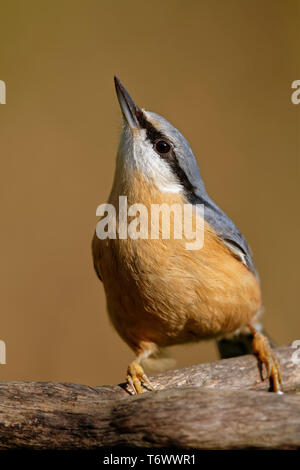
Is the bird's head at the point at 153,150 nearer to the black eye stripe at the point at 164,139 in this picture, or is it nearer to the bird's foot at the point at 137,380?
the black eye stripe at the point at 164,139

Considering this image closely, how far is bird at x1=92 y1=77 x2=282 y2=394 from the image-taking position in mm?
1991

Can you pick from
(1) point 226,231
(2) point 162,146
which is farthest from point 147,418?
(2) point 162,146

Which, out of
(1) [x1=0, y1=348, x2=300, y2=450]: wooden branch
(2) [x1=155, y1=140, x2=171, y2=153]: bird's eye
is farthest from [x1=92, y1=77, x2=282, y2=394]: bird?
(1) [x1=0, y1=348, x2=300, y2=450]: wooden branch

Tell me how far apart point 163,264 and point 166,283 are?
8 centimetres

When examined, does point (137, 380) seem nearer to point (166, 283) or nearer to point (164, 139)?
point (166, 283)

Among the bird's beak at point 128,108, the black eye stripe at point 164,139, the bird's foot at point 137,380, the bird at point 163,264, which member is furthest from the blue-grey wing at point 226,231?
the bird's foot at point 137,380

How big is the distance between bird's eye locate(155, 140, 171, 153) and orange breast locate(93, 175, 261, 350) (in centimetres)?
16

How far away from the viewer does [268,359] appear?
2160 mm

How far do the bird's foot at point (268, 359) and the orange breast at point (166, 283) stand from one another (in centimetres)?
19

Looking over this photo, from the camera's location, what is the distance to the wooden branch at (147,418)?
1427mm

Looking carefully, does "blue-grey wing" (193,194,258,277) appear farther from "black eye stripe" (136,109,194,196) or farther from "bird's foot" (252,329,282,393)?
"bird's foot" (252,329,282,393)

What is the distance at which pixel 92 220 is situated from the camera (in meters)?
3.34
